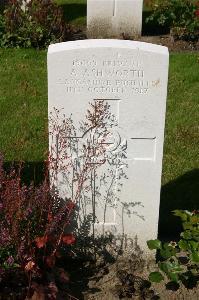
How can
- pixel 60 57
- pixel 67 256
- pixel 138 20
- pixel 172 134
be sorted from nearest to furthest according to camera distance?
pixel 60 57 → pixel 67 256 → pixel 172 134 → pixel 138 20

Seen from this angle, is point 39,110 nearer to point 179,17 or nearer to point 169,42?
point 169,42

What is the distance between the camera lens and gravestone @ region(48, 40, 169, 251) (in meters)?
3.86

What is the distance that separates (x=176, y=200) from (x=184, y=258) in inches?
37.3

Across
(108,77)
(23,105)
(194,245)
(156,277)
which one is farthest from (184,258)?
(23,105)

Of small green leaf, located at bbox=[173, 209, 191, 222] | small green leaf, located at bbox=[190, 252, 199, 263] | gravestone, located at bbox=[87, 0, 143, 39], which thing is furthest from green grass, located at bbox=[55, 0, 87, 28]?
small green leaf, located at bbox=[190, 252, 199, 263]

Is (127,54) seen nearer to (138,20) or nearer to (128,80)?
(128,80)

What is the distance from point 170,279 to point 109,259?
1.88ft

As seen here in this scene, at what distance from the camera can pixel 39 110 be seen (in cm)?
687

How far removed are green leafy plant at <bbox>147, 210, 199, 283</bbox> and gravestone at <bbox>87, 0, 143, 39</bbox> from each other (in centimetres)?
575

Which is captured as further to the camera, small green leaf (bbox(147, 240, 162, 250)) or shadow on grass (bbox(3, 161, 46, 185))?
shadow on grass (bbox(3, 161, 46, 185))

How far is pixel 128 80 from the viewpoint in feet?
12.9

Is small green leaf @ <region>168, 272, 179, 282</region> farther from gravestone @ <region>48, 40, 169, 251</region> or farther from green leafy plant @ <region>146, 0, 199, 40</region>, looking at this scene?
green leafy plant @ <region>146, 0, 199, 40</region>

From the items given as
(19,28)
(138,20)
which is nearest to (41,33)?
(19,28)

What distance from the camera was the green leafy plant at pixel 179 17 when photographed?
9.36m
